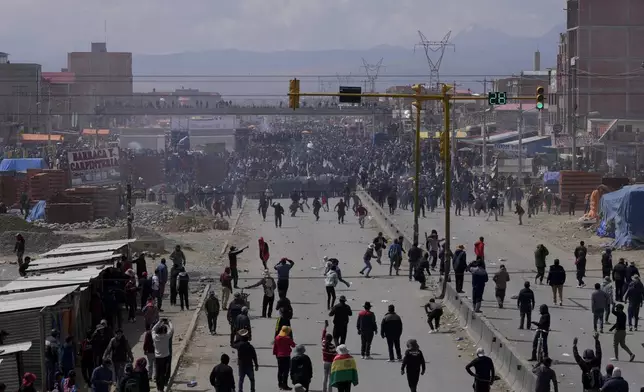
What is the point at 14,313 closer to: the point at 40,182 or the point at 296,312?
the point at 296,312

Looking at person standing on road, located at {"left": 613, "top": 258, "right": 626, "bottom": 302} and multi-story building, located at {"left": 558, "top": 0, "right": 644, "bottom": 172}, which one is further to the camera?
multi-story building, located at {"left": 558, "top": 0, "right": 644, "bottom": 172}

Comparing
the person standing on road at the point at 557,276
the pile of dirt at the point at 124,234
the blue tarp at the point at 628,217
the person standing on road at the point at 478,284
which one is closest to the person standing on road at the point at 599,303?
the person standing on road at the point at 478,284

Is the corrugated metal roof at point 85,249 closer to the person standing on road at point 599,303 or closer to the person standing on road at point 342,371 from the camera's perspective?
the person standing on road at point 599,303

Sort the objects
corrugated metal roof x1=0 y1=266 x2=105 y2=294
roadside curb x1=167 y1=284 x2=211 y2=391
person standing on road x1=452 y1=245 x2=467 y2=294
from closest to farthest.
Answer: roadside curb x1=167 y1=284 x2=211 y2=391 < corrugated metal roof x1=0 y1=266 x2=105 y2=294 < person standing on road x1=452 y1=245 x2=467 y2=294

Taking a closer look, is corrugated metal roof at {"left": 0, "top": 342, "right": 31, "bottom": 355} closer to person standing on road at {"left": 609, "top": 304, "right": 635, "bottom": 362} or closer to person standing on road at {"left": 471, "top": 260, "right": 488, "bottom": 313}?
person standing on road at {"left": 609, "top": 304, "right": 635, "bottom": 362}

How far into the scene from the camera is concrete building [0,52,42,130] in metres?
114

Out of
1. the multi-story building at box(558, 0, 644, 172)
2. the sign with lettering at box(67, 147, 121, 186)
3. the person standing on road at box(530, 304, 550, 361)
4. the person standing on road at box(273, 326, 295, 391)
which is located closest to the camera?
the person standing on road at box(273, 326, 295, 391)

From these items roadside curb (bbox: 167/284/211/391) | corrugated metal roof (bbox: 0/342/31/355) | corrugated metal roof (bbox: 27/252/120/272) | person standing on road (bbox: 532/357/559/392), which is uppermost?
corrugated metal roof (bbox: 27/252/120/272)

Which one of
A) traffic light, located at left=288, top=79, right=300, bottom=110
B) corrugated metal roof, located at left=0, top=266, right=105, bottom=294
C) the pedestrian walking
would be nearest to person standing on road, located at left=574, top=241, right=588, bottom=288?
the pedestrian walking

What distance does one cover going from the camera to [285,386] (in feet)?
64.4

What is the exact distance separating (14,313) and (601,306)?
34.3 feet

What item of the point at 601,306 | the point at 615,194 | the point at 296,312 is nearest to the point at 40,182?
the point at 615,194

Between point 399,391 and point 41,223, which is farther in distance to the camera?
point 41,223

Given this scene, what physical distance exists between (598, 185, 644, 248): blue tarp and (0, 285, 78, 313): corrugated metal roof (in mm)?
21958
